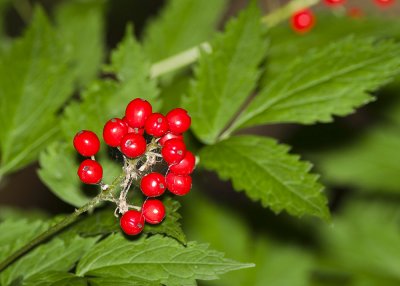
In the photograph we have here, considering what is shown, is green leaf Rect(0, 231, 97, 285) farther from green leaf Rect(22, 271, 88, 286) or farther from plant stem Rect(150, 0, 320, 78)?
plant stem Rect(150, 0, 320, 78)

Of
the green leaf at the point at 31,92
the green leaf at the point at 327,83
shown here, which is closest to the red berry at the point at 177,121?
the green leaf at the point at 327,83

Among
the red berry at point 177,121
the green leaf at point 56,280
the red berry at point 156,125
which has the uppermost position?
the red berry at point 177,121

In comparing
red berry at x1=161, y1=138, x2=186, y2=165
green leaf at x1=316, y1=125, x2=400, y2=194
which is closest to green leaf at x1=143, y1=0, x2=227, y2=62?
green leaf at x1=316, y1=125, x2=400, y2=194

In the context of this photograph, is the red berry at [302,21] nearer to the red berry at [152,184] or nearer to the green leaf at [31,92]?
the green leaf at [31,92]

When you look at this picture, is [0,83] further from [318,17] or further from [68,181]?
Answer: [318,17]

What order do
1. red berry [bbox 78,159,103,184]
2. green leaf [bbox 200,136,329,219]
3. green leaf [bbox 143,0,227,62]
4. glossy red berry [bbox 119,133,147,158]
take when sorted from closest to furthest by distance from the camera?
glossy red berry [bbox 119,133,147,158], red berry [bbox 78,159,103,184], green leaf [bbox 200,136,329,219], green leaf [bbox 143,0,227,62]

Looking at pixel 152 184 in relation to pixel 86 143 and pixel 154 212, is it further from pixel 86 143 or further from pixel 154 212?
pixel 86 143

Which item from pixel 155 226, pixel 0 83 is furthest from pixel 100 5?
pixel 155 226
